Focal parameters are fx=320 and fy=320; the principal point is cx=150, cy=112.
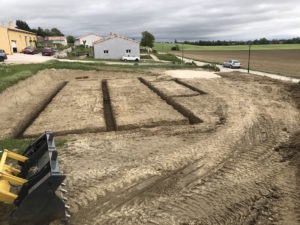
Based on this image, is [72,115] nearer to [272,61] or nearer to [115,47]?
[115,47]

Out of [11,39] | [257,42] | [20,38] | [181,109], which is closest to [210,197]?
[181,109]

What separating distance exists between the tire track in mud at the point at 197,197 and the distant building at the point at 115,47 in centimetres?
4639

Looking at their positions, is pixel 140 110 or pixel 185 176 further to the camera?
pixel 140 110

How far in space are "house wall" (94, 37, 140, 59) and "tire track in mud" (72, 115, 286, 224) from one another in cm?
4640

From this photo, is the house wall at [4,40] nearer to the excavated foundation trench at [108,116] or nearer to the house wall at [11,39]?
the house wall at [11,39]

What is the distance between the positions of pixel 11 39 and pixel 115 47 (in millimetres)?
15347

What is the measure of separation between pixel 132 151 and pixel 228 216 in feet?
10.3

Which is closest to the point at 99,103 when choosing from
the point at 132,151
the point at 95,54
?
the point at 132,151

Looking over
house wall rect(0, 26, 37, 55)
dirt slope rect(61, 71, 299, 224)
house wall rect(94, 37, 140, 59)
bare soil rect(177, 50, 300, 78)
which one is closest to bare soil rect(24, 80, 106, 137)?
dirt slope rect(61, 71, 299, 224)

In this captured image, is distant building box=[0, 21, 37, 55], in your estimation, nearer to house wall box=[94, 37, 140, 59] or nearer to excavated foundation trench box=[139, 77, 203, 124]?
house wall box=[94, 37, 140, 59]

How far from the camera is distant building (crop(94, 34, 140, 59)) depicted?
50.8 m

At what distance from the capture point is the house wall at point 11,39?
1646 inches

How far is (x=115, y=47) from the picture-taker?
51406 mm

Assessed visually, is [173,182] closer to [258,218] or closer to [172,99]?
[258,218]
